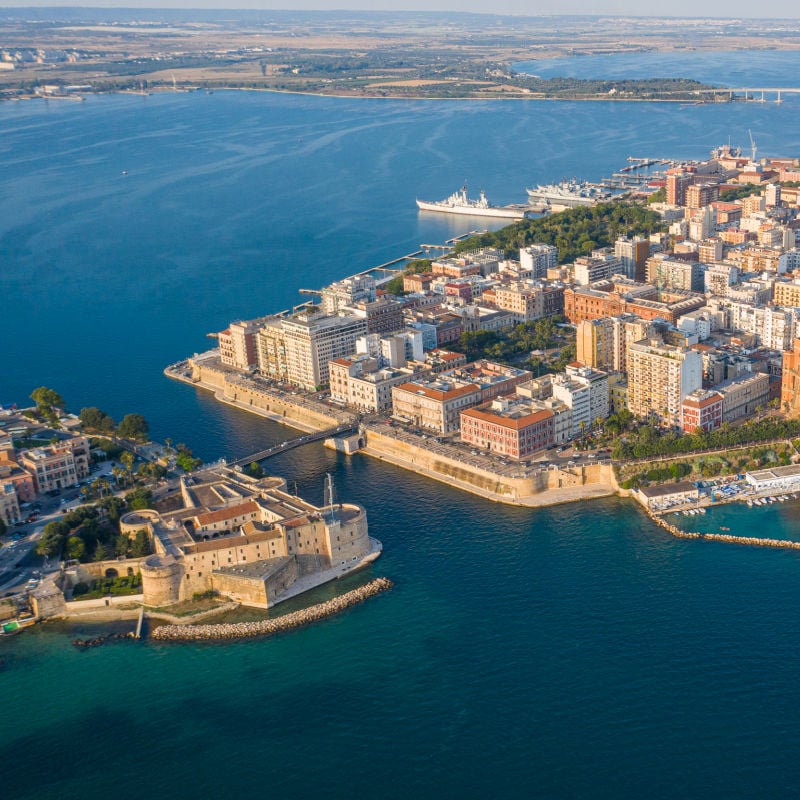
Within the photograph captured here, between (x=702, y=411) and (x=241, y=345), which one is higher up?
(x=241, y=345)

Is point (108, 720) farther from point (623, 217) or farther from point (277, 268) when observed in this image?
point (623, 217)

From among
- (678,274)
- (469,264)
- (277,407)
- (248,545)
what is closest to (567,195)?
(469,264)

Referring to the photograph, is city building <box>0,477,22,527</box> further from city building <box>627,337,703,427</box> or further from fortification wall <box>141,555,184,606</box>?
city building <box>627,337,703,427</box>

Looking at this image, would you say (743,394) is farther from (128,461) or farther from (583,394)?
(128,461)

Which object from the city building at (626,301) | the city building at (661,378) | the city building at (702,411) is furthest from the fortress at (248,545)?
the city building at (626,301)

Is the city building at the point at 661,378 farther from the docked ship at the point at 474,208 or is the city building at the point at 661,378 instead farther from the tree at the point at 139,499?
the docked ship at the point at 474,208

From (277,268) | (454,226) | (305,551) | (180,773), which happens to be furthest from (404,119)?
(180,773)

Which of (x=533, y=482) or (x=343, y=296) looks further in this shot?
(x=343, y=296)
